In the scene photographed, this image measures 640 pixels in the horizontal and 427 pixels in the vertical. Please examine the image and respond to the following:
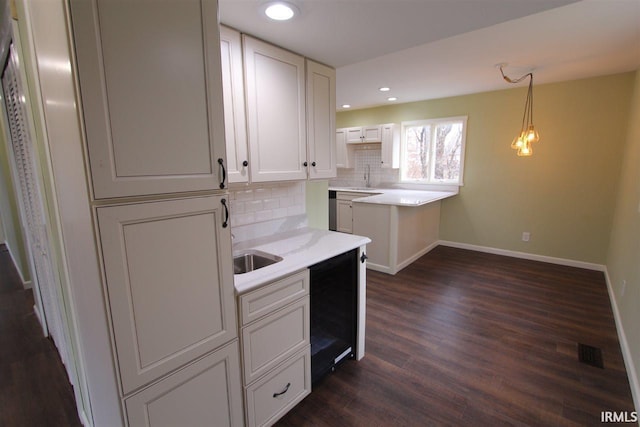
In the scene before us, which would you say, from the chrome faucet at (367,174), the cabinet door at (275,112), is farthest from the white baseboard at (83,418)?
the chrome faucet at (367,174)

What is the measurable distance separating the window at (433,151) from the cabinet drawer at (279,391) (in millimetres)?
4089

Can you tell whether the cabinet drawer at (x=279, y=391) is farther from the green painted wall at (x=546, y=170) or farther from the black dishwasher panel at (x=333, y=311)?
the green painted wall at (x=546, y=170)

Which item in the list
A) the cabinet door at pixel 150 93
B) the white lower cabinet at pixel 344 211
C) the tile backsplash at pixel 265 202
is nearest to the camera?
the cabinet door at pixel 150 93

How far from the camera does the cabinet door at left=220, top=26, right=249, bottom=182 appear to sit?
1.55m

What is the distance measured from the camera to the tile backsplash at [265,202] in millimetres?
2014

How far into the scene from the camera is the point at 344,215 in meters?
5.64

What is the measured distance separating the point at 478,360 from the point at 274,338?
1.63 meters

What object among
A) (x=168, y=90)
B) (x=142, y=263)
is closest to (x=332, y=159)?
(x=168, y=90)

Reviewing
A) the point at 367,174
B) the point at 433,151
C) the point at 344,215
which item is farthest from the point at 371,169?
the point at 433,151

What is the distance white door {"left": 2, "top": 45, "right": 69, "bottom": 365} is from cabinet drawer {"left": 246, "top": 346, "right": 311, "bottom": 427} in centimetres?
109

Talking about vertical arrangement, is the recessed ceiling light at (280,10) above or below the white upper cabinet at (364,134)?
above

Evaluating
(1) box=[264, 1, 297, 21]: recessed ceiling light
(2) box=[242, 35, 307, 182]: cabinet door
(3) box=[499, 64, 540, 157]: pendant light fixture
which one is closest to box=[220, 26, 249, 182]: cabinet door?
(2) box=[242, 35, 307, 182]: cabinet door

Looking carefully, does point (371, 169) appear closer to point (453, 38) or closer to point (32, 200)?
point (453, 38)

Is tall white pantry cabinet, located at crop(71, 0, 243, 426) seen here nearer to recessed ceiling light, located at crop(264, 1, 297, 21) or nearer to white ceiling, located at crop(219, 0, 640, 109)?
recessed ceiling light, located at crop(264, 1, 297, 21)
